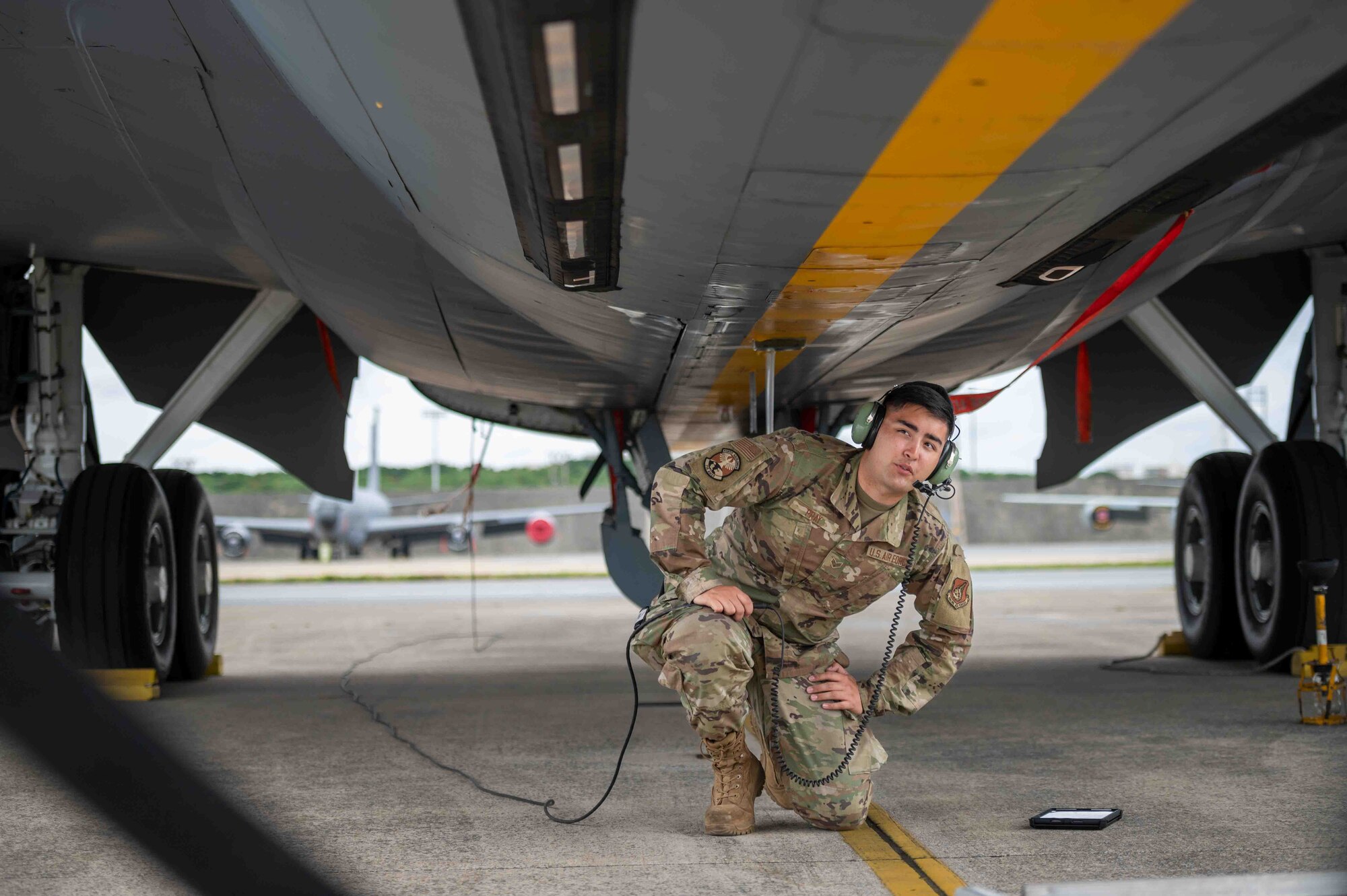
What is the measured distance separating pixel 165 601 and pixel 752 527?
13.8 feet

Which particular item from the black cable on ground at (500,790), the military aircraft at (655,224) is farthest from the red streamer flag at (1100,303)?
the black cable on ground at (500,790)

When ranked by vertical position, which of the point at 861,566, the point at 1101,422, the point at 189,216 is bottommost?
the point at 861,566

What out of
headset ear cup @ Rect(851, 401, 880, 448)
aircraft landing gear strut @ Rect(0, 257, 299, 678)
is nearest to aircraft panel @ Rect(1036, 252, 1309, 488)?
headset ear cup @ Rect(851, 401, 880, 448)

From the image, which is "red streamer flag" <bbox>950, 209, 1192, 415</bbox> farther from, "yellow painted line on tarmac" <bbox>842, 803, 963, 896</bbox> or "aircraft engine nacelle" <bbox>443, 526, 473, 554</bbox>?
"aircraft engine nacelle" <bbox>443, 526, 473, 554</bbox>

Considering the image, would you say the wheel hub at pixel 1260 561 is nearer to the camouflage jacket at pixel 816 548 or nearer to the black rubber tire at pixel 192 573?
the camouflage jacket at pixel 816 548

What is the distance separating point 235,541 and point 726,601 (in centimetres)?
3495

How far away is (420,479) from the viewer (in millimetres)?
62281

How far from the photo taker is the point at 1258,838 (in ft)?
9.66

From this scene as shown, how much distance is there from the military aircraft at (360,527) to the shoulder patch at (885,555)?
3210 cm

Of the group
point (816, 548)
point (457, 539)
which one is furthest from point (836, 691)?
point (457, 539)

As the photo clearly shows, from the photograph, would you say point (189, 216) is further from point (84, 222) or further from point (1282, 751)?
point (1282, 751)

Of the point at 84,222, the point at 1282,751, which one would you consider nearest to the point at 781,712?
the point at 1282,751

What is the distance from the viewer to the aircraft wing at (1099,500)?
1613 inches

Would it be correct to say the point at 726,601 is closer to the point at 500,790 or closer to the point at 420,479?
the point at 500,790
